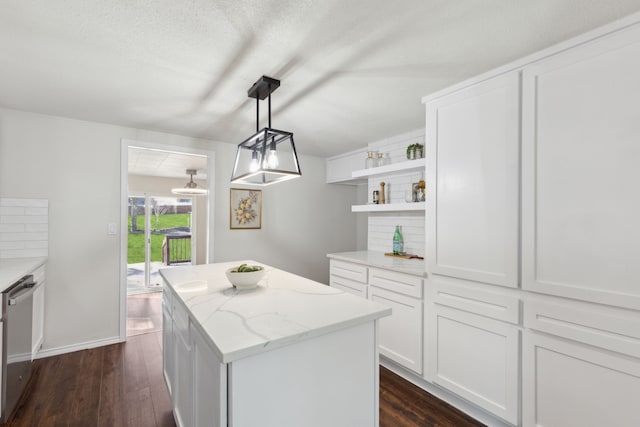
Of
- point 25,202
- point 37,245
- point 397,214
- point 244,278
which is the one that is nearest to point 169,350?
point 244,278

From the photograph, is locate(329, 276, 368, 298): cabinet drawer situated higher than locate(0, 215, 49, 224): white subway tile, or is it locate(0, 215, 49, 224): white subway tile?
locate(0, 215, 49, 224): white subway tile

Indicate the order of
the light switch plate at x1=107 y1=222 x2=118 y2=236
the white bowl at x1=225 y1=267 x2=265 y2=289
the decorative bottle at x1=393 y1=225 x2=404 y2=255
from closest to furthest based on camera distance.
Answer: the white bowl at x1=225 y1=267 x2=265 y2=289 < the light switch plate at x1=107 y1=222 x2=118 y2=236 < the decorative bottle at x1=393 y1=225 x2=404 y2=255

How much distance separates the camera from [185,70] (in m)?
1.92

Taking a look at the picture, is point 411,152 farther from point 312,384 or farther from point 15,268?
point 15,268

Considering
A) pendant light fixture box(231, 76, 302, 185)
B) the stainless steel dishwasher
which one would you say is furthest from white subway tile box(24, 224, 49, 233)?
pendant light fixture box(231, 76, 302, 185)

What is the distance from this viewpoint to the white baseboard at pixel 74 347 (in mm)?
2746

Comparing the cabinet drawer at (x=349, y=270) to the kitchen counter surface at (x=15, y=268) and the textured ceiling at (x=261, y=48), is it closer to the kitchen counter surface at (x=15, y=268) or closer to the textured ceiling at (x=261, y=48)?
the textured ceiling at (x=261, y=48)

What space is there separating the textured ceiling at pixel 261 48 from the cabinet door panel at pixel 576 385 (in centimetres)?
161

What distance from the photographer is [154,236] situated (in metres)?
6.16

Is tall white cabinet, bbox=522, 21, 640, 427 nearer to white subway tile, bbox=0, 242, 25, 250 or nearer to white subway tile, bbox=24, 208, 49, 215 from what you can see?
white subway tile, bbox=24, 208, 49, 215

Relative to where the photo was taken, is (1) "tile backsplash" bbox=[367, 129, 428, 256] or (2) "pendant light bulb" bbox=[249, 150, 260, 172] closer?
(2) "pendant light bulb" bbox=[249, 150, 260, 172]

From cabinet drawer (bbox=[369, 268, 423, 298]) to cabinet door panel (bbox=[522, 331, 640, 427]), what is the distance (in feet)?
2.53

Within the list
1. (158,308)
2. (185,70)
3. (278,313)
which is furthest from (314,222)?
(278,313)

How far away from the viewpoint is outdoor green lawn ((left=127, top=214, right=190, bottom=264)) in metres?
5.89
